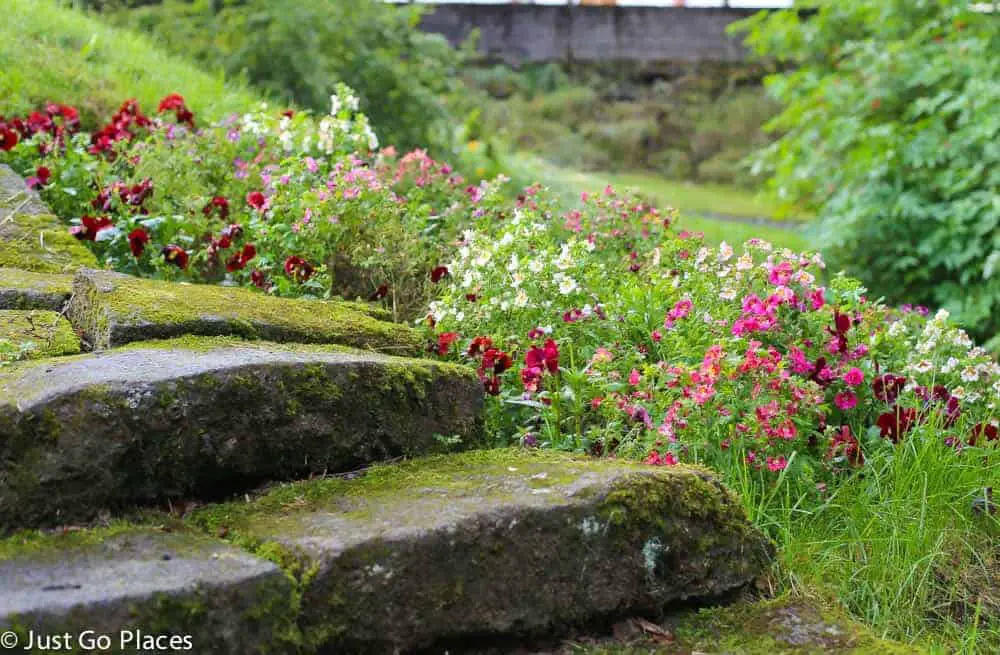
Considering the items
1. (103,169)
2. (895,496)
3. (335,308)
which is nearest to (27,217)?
(103,169)

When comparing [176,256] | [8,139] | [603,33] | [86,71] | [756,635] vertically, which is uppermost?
[603,33]

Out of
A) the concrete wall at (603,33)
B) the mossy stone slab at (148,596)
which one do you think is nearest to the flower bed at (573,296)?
the mossy stone slab at (148,596)

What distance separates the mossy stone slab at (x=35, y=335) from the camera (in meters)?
2.40

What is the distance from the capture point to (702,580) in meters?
2.27

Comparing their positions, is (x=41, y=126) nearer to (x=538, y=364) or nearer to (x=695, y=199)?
(x=538, y=364)

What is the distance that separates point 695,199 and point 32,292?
12.1m

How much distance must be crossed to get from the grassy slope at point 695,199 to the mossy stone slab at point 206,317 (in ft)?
10.5

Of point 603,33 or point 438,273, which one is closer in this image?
point 438,273

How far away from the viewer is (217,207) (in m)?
3.99

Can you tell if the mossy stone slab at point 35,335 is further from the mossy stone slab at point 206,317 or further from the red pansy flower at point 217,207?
the red pansy flower at point 217,207

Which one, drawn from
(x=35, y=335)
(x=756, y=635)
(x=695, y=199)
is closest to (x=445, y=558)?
(x=756, y=635)

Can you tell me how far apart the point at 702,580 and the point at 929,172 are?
619 centimetres

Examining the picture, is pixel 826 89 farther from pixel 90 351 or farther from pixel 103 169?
pixel 90 351

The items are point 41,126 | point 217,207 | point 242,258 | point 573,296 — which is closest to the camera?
point 573,296
